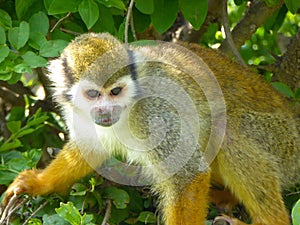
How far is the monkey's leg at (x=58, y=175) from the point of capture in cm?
432

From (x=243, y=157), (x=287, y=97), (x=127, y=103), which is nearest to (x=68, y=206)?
(x=127, y=103)

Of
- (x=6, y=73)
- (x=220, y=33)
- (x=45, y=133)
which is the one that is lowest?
(x=45, y=133)

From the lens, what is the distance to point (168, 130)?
13.3 ft

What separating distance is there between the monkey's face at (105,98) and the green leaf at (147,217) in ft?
1.93

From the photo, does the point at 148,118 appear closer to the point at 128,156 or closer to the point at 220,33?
the point at 128,156

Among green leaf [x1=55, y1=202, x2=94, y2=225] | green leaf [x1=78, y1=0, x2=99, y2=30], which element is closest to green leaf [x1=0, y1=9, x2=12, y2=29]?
green leaf [x1=78, y1=0, x2=99, y2=30]

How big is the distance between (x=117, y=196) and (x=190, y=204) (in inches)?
16.6

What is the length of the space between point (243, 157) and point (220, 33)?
1.85 m

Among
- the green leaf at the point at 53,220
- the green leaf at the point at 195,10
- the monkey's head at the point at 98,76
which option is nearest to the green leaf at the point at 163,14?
the green leaf at the point at 195,10

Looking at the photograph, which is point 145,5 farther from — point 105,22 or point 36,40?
point 36,40

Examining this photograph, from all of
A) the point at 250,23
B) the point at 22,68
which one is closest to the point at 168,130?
the point at 22,68

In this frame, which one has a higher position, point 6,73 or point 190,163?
point 6,73

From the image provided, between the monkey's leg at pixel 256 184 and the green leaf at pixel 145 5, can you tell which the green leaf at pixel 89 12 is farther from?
the monkey's leg at pixel 256 184

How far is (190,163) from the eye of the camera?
13.4 ft
